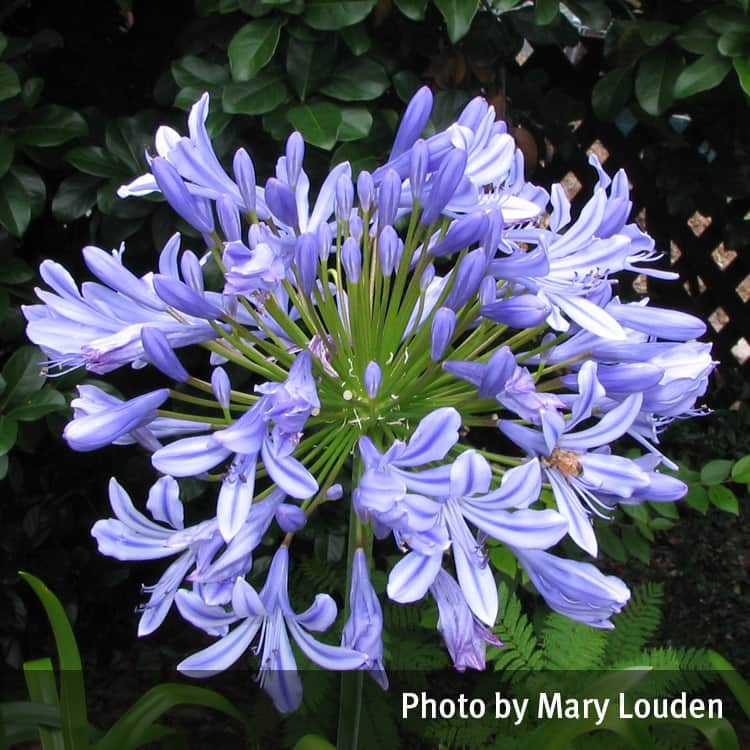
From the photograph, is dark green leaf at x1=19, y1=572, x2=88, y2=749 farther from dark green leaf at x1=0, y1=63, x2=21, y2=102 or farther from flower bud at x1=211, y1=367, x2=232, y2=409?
dark green leaf at x1=0, y1=63, x2=21, y2=102

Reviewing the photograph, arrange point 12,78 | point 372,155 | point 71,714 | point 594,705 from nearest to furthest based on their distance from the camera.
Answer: point 594,705
point 71,714
point 12,78
point 372,155

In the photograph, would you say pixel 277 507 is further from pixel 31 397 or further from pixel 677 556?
pixel 677 556

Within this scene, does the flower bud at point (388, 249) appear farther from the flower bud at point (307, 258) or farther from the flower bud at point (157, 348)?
the flower bud at point (157, 348)

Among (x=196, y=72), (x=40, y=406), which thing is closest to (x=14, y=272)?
(x=40, y=406)

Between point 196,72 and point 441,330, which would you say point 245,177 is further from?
point 196,72

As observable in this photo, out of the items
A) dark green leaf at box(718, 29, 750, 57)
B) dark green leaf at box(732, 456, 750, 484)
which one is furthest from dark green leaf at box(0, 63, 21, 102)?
dark green leaf at box(732, 456, 750, 484)

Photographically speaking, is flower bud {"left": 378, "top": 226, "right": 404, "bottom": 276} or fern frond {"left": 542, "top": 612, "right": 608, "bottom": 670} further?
fern frond {"left": 542, "top": 612, "right": 608, "bottom": 670}

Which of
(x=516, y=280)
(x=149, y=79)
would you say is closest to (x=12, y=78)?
(x=149, y=79)
